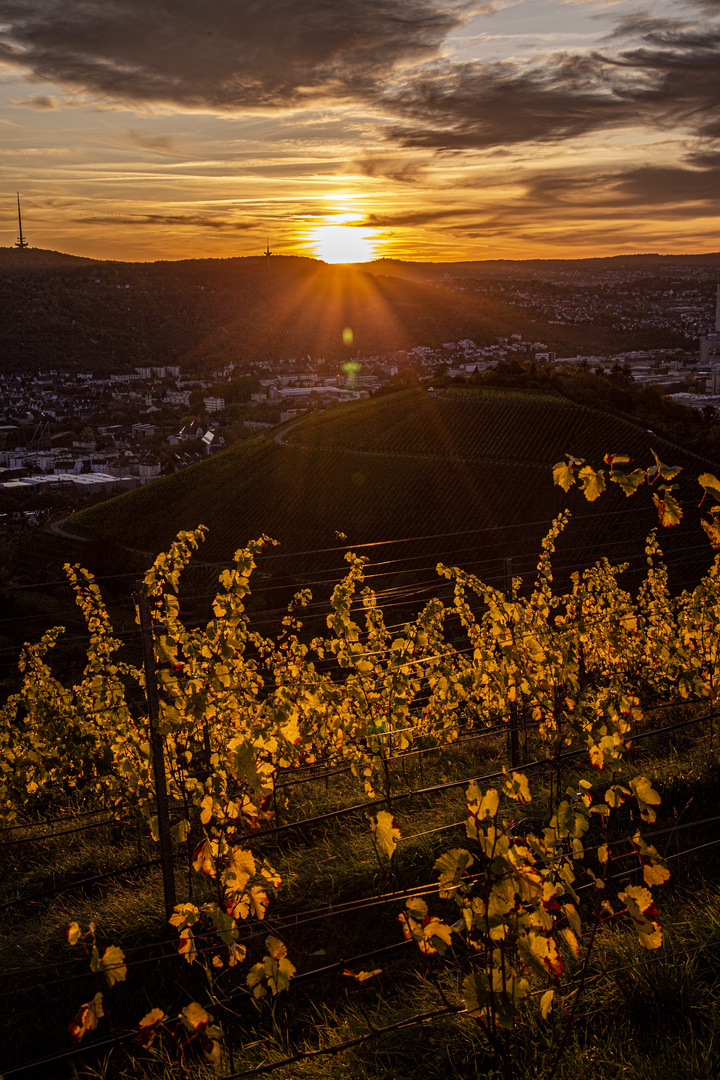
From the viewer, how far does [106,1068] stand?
331 centimetres

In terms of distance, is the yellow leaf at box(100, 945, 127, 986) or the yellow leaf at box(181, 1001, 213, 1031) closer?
the yellow leaf at box(181, 1001, 213, 1031)

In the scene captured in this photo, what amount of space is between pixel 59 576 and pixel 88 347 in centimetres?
8497

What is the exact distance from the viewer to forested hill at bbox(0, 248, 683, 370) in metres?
123

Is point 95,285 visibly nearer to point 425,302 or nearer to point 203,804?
point 425,302

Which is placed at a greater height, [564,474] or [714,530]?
[564,474]

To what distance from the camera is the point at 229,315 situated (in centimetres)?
14175

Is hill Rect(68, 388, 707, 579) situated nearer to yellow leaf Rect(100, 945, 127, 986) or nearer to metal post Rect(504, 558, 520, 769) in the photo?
metal post Rect(504, 558, 520, 769)

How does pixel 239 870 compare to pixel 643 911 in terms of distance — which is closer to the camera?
pixel 643 911

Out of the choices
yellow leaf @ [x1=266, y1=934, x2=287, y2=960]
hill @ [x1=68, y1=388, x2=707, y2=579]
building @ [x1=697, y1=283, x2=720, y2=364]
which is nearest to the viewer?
yellow leaf @ [x1=266, y1=934, x2=287, y2=960]

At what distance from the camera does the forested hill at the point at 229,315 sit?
123 metres

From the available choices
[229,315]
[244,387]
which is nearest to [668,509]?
[244,387]

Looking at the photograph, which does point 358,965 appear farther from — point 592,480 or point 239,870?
point 592,480

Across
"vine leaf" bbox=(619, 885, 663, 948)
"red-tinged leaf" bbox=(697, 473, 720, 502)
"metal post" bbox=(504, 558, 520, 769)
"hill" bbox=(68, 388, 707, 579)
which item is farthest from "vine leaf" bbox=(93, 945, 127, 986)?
"hill" bbox=(68, 388, 707, 579)

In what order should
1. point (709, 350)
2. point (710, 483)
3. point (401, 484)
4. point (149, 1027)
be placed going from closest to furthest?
point (710, 483) → point (149, 1027) → point (401, 484) → point (709, 350)
